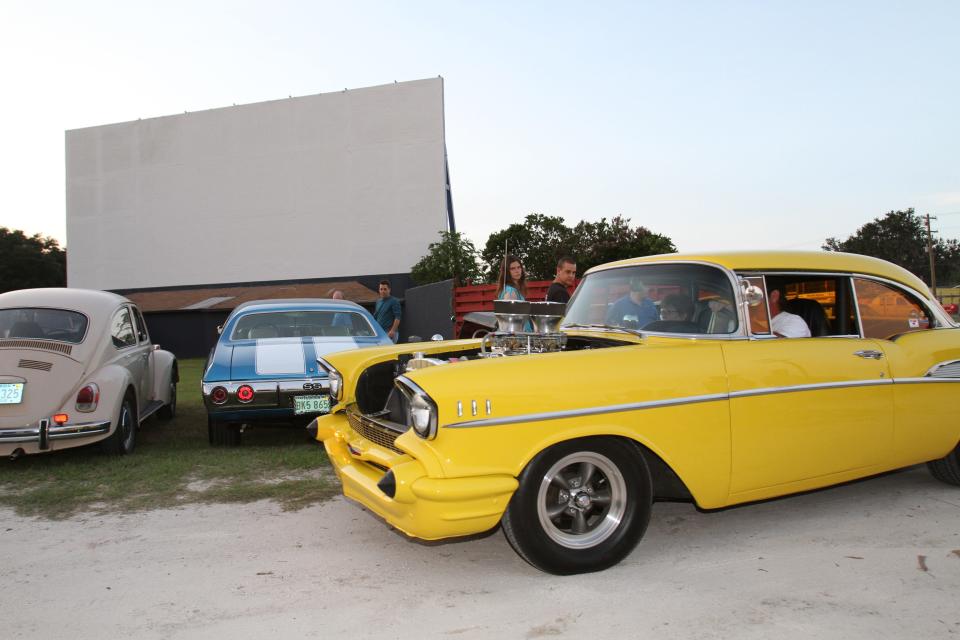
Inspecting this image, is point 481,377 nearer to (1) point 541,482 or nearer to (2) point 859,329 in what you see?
(1) point 541,482

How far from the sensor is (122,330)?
7094mm

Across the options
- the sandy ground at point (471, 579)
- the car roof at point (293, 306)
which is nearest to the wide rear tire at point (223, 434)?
the car roof at point (293, 306)

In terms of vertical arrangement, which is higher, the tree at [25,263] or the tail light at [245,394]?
the tree at [25,263]

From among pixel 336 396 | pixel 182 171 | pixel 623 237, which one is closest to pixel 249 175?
pixel 182 171

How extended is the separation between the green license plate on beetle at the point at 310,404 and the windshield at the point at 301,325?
44.0 inches

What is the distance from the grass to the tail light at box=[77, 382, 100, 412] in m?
0.50

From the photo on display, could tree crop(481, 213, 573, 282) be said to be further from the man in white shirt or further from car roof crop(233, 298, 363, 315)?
the man in white shirt

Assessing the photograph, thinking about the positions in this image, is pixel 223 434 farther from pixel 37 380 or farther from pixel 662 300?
pixel 662 300

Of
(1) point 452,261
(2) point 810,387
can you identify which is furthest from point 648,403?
(1) point 452,261

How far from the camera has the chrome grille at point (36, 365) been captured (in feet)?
18.6

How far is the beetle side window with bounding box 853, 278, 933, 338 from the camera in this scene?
4.11 meters

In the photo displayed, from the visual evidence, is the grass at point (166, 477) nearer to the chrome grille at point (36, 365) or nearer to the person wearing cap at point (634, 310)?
the chrome grille at point (36, 365)

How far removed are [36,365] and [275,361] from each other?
74.8 inches

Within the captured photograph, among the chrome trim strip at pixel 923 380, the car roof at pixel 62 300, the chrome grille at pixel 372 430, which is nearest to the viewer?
the chrome grille at pixel 372 430
